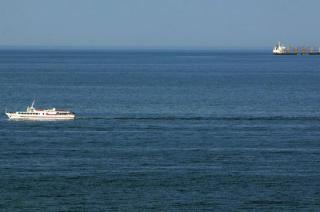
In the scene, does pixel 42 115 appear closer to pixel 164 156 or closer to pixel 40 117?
pixel 40 117

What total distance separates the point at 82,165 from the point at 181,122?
111ft

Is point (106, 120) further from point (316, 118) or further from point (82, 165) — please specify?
point (82, 165)

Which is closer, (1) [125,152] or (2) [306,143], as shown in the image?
(1) [125,152]

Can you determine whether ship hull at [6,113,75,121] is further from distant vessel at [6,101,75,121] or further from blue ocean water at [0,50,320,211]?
blue ocean water at [0,50,320,211]

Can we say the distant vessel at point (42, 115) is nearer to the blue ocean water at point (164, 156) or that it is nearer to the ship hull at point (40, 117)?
the ship hull at point (40, 117)

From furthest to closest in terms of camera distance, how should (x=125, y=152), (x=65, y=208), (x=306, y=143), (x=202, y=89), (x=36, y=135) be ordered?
(x=202, y=89) → (x=36, y=135) → (x=306, y=143) → (x=125, y=152) → (x=65, y=208)

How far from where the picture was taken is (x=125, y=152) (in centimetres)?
8900

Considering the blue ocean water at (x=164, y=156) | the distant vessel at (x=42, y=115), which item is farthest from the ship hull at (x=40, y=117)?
the blue ocean water at (x=164, y=156)

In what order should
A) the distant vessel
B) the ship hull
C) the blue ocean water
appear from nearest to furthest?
1. the blue ocean water
2. the ship hull
3. the distant vessel

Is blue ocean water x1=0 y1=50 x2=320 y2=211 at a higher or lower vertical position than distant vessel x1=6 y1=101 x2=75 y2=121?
lower

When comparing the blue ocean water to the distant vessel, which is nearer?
the blue ocean water

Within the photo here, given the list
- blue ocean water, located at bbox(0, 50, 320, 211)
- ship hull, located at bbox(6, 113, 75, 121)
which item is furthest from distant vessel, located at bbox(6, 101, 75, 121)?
blue ocean water, located at bbox(0, 50, 320, 211)

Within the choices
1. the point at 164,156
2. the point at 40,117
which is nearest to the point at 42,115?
the point at 40,117

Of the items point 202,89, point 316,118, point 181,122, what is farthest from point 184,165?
point 202,89
